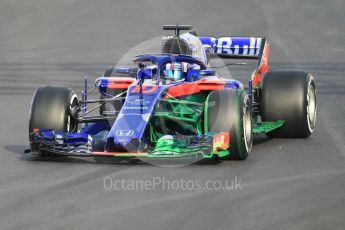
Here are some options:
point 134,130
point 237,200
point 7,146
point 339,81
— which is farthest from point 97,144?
point 339,81

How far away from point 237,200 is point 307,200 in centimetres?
72

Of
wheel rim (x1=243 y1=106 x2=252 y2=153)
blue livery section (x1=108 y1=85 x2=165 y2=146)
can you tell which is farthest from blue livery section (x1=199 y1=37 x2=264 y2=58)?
blue livery section (x1=108 y1=85 x2=165 y2=146)

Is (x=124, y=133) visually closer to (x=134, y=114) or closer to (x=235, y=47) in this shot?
(x=134, y=114)

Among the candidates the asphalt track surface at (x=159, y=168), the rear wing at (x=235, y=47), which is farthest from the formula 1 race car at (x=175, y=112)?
the rear wing at (x=235, y=47)

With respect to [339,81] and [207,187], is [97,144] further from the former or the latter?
[339,81]

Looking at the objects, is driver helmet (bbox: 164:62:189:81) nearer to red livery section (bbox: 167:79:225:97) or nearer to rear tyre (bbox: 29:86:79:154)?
red livery section (bbox: 167:79:225:97)

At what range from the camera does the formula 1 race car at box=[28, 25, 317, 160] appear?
12.4m

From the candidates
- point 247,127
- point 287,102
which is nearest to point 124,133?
point 247,127

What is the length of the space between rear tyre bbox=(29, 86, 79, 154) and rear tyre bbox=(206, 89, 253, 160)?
1.88m

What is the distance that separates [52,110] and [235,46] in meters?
4.64

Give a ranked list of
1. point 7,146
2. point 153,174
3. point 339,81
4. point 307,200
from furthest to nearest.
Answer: point 339,81 < point 7,146 < point 153,174 < point 307,200

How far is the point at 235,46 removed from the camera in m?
16.8

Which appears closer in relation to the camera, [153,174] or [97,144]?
[153,174]

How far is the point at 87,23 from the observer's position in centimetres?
2766
